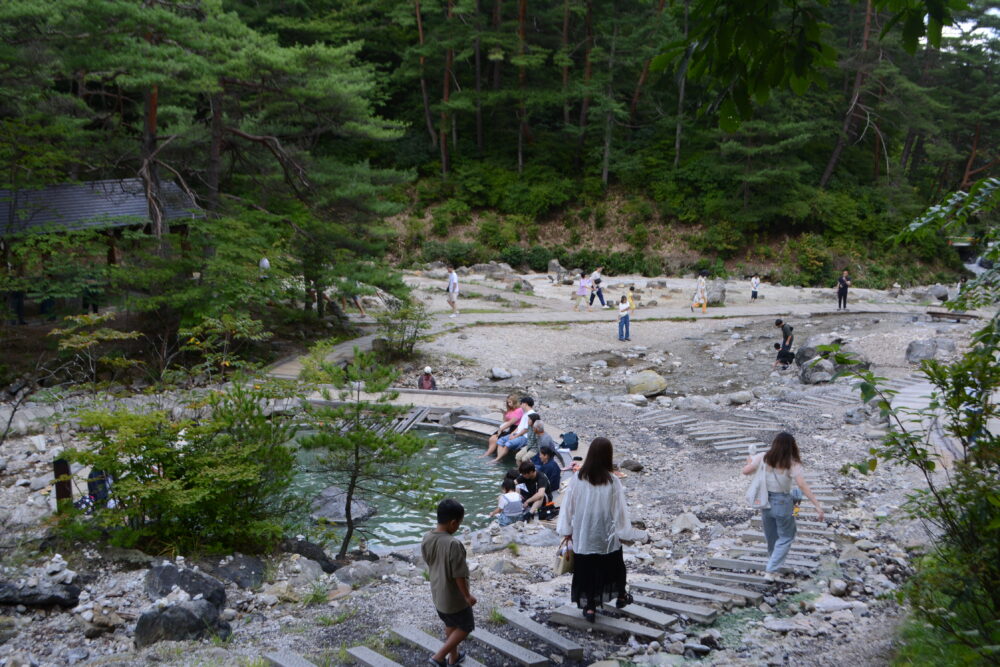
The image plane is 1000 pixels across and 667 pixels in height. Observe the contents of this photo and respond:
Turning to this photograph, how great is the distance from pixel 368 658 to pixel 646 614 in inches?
77.4

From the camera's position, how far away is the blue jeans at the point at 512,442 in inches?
460

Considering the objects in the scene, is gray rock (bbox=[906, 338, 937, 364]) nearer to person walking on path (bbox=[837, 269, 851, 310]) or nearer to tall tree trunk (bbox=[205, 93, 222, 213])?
person walking on path (bbox=[837, 269, 851, 310])

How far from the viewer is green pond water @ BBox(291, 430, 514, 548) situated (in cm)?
969

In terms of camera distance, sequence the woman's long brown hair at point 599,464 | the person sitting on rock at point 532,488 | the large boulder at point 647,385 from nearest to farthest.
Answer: the woman's long brown hair at point 599,464, the person sitting on rock at point 532,488, the large boulder at point 647,385

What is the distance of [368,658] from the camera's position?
4551mm

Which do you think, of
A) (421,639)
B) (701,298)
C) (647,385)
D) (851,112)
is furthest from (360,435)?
(851,112)

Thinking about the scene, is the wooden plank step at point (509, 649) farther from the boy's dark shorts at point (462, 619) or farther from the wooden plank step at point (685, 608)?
the wooden plank step at point (685, 608)

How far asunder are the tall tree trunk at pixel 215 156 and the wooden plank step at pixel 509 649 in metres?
14.8

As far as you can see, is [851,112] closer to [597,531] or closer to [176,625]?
[597,531]

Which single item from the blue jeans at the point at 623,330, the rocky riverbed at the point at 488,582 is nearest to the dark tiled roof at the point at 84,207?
the rocky riverbed at the point at 488,582

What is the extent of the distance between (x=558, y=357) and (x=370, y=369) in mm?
11992

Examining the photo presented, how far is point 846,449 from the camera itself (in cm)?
1048

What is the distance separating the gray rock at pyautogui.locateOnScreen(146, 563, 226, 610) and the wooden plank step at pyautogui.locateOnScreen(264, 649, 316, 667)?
1269 mm

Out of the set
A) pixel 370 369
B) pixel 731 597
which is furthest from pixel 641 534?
pixel 370 369
